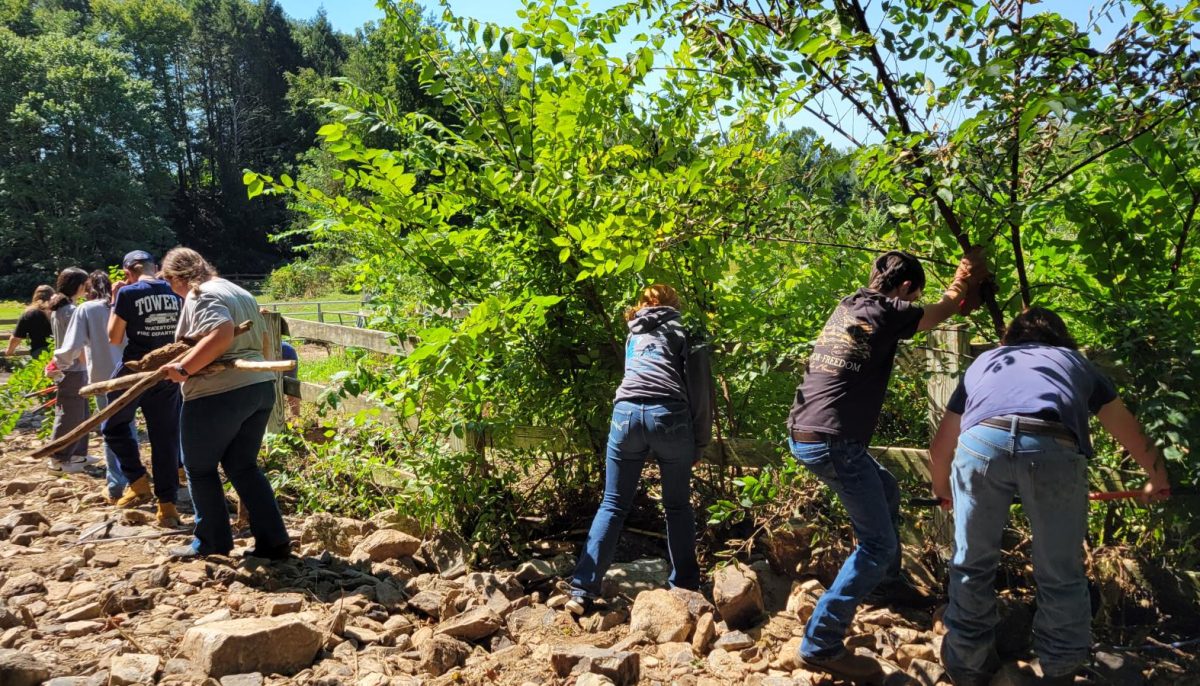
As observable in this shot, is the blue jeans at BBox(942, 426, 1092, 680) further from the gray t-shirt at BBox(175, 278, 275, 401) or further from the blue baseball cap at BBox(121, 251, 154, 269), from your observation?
the blue baseball cap at BBox(121, 251, 154, 269)

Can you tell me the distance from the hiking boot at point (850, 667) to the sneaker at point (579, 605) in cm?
108

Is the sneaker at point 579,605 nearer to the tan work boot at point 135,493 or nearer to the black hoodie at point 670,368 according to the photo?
the black hoodie at point 670,368

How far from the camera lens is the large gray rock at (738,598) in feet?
11.7

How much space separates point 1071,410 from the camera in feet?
9.18

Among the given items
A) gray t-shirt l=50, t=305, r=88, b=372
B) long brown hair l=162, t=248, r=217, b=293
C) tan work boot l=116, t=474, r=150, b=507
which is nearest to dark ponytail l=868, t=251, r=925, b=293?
long brown hair l=162, t=248, r=217, b=293

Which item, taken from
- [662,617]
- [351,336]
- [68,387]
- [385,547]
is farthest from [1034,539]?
[68,387]

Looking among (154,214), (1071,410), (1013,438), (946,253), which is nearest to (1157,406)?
(1071,410)

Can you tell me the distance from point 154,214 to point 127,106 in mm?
6492

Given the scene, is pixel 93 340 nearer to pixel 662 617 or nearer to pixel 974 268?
pixel 662 617

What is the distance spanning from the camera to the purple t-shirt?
280 centimetres

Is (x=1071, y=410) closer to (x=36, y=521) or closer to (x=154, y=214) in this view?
(x=36, y=521)

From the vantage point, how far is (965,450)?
2.94 m

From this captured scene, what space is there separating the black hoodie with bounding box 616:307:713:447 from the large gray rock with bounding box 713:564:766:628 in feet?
1.99

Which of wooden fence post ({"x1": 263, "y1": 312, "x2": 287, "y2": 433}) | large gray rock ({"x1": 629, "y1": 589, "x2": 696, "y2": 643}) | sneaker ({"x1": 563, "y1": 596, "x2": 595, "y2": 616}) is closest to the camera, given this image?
large gray rock ({"x1": 629, "y1": 589, "x2": 696, "y2": 643})
